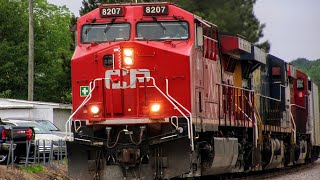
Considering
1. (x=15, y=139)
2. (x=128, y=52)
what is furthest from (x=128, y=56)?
(x=15, y=139)

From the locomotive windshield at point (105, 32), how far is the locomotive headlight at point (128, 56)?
0.35 metres

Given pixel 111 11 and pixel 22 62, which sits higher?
pixel 22 62

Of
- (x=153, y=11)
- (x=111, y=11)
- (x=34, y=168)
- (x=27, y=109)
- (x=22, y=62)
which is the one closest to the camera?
(x=153, y=11)

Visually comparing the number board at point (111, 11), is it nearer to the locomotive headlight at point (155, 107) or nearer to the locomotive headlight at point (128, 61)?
the locomotive headlight at point (128, 61)

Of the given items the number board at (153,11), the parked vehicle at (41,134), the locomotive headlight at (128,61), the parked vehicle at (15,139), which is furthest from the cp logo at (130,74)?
the parked vehicle at (41,134)

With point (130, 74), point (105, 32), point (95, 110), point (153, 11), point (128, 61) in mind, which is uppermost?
point (153, 11)

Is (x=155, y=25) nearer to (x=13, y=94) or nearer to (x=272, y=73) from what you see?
(x=272, y=73)

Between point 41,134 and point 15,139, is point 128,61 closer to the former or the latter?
point 15,139

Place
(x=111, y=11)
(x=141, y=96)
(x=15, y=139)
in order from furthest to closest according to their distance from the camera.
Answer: (x=15, y=139)
(x=111, y=11)
(x=141, y=96)

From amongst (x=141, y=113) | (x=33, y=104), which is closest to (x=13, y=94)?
(x=33, y=104)

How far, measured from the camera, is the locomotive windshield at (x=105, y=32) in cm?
1752

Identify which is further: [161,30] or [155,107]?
[161,30]

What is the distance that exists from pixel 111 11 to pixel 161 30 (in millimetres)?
1176

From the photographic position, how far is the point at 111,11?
17.7 metres
